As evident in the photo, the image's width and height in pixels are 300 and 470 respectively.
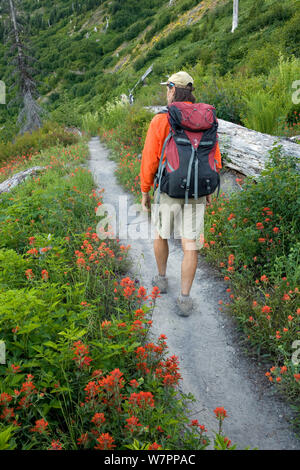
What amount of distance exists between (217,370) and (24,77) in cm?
2356

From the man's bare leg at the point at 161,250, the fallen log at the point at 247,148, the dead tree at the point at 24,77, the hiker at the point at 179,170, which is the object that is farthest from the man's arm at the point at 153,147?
the dead tree at the point at 24,77

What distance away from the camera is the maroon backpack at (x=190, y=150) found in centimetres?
285

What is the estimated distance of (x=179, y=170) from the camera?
2949 mm

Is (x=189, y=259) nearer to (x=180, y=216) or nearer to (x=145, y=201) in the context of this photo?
(x=180, y=216)

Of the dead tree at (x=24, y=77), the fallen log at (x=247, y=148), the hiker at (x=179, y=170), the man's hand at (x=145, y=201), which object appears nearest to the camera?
the hiker at (x=179, y=170)

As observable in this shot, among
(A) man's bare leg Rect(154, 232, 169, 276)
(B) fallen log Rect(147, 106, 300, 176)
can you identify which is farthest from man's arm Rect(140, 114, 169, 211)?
(B) fallen log Rect(147, 106, 300, 176)

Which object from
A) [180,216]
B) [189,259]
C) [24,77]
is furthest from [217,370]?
[24,77]

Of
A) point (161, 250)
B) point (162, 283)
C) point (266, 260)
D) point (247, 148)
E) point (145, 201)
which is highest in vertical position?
point (145, 201)

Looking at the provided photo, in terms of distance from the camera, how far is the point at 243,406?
2.49 metres

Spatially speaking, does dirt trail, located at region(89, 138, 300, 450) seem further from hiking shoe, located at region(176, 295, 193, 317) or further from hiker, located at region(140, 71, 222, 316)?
hiker, located at region(140, 71, 222, 316)

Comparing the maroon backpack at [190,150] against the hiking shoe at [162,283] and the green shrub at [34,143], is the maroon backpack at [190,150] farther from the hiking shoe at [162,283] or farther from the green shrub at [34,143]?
the green shrub at [34,143]

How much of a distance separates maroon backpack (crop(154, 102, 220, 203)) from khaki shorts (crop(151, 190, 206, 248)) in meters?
0.25

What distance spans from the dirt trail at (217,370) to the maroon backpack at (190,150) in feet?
4.92

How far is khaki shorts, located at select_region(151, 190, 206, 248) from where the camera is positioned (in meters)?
3.32
